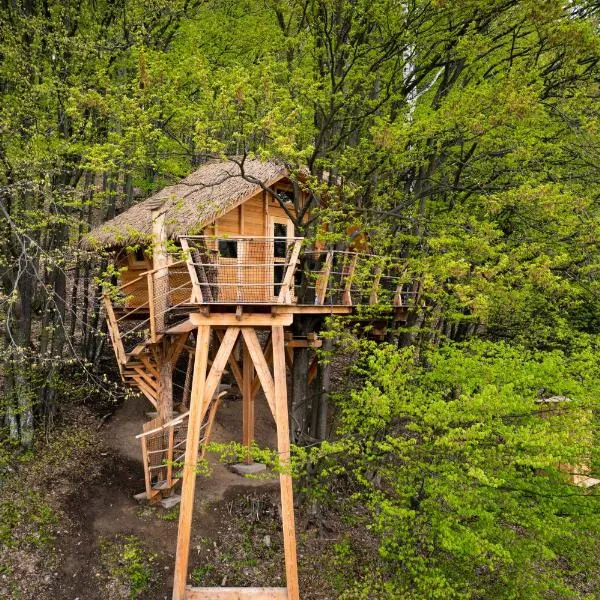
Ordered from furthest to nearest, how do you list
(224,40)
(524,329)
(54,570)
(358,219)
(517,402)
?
1. (224,40)
2. (524,329)
3. (358,219)
4. (54,570)
5. (517,402)

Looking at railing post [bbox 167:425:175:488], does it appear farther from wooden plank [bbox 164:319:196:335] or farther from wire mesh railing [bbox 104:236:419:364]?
wooden plank [bbox 164:319:196:335]

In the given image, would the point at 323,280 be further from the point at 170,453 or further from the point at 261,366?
the point at 170,453

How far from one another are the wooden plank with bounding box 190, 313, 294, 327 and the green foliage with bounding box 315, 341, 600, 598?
1.88 meters

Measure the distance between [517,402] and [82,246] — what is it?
1421cm


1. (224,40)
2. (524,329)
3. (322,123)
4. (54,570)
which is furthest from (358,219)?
(54,570)

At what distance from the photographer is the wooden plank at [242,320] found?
877 cm

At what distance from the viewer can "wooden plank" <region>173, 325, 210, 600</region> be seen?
8.45 metres

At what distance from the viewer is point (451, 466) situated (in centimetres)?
766

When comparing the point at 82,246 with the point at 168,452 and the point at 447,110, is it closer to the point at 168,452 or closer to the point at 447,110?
the point at 168,452

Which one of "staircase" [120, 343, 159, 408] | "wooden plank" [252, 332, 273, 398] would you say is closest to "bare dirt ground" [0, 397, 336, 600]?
"staircase" [120, 343, 159, 408]

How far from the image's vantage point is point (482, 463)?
7918 mm

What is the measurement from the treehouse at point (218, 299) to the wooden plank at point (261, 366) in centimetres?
2

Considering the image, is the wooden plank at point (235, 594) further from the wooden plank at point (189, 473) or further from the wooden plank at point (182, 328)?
the wooden plank at point (182, 328)

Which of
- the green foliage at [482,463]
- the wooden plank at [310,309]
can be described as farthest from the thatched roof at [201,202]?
the green foliage at [482,463]
